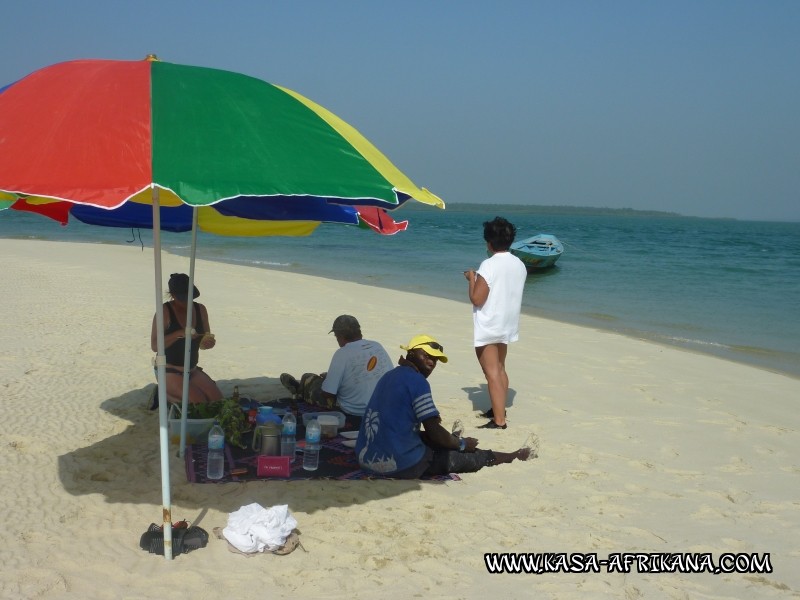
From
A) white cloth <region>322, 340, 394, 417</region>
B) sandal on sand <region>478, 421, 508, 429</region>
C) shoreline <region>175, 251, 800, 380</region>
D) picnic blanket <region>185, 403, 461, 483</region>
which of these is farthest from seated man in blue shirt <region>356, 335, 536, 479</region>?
shoreline <region>175, 251, 800, 380</region>

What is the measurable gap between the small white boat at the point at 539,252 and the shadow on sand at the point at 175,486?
21.6m

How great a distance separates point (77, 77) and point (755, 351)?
38.4 ft

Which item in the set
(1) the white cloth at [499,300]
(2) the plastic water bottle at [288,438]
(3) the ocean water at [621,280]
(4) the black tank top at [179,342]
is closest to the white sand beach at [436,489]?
(2) the plastic water bottle at [288,438]

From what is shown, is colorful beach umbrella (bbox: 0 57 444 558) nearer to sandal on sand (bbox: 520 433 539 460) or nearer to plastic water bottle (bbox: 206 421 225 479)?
plastic water bottle (bbox: 206 421 225 479)

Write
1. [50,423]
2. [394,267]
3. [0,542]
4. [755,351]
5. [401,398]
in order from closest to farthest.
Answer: [0,542], [401,398], [50,423], [755,351], [394,267]

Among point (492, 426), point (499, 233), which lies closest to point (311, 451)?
point (492, 426)

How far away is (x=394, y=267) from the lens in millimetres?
26391

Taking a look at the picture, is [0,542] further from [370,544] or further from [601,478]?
[601,478]

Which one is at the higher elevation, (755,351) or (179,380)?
(179,380)

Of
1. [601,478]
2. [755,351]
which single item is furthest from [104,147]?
[755,351]

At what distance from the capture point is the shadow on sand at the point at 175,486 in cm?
431

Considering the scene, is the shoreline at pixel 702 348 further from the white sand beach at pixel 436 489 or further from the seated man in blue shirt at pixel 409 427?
the seated man in blue shirt at pixel 409 427

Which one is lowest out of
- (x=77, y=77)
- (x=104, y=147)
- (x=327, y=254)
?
(x=327, y=254)

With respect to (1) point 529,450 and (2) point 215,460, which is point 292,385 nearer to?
(2) point 215,460
